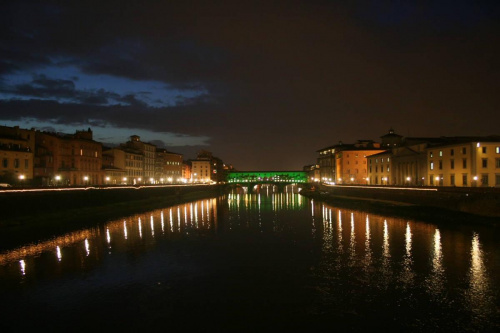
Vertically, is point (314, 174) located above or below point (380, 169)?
below

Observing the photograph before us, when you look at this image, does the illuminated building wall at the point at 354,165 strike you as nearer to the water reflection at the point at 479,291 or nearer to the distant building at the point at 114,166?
the distant building at the point at 114,166

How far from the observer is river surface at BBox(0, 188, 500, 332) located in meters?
15.8

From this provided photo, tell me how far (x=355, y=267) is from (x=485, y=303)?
750 centimetres

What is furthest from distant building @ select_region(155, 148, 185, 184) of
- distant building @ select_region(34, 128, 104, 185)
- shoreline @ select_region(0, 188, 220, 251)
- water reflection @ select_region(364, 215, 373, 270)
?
water reflection @ select_region(364, 215, 373, 270)

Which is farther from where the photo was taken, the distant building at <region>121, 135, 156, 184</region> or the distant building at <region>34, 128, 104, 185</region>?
the distant building at <region>121, 135, 156, 184</region>

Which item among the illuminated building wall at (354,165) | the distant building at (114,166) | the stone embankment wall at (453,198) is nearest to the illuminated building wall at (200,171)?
the illuminated building wall at (354,165)

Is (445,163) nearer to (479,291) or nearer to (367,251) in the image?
(367,251)

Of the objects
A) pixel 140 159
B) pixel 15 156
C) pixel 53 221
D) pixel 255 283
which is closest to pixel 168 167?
pixel 140 159

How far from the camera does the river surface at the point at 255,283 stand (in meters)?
15.8

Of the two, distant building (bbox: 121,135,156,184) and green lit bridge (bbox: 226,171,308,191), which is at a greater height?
distant building (bbox: 121,135,156,184)

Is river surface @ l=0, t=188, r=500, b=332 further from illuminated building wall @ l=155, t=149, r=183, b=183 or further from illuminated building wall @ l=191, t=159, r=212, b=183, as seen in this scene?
illuminated building wall @ l=191, t=159, r=212, b=183

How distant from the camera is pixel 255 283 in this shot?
68.3 feet

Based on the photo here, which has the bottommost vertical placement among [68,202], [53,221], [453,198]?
[53,221]

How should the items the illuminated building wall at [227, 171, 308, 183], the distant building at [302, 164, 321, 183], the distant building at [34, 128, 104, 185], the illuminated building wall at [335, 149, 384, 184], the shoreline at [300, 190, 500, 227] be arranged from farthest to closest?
the illuminated building wall at [227, 171, 308, 183] < the distant building at [302, 164, 321, 183] < the illuminated building wall at [335, 149, 384, 184] < the distant building at [34, 128, 104, 185] < the shoreline at [300, 190, 500, 227]
